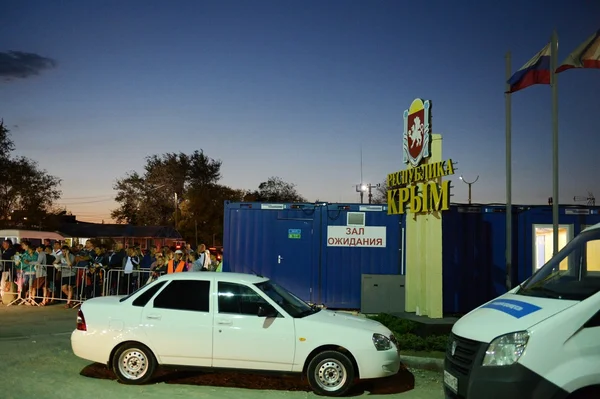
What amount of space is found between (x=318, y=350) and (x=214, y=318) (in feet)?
4.85

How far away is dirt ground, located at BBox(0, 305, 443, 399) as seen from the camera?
7.82 meters

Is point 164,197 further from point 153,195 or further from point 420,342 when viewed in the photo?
point 420,342

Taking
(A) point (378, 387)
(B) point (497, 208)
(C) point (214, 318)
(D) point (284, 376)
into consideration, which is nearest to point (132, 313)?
(C) point (214, 318)

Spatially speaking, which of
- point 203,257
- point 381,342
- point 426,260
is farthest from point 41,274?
point 381,342

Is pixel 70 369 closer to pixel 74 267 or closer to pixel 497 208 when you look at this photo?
pixel 74 267

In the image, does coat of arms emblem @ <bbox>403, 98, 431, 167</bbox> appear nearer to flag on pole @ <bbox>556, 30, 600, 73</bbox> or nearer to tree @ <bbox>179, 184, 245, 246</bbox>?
flag on pole @ <bbox>556, 30, 600, 73</bbox>

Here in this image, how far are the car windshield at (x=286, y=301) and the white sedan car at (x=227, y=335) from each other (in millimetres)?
25

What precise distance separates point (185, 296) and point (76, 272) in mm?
10182

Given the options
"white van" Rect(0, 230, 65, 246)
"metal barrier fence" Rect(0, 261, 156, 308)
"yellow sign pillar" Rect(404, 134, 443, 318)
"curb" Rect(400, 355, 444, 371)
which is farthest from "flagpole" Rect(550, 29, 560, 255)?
"white van" Rect(0, 230, 65, 246)

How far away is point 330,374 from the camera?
26.1ft

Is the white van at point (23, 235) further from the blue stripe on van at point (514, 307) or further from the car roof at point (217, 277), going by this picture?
the blue stripe on van at point (514, 307)

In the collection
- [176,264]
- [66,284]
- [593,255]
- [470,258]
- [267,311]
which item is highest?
[593,255]

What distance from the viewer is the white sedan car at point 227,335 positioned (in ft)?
26.0

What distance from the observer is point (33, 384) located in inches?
320
